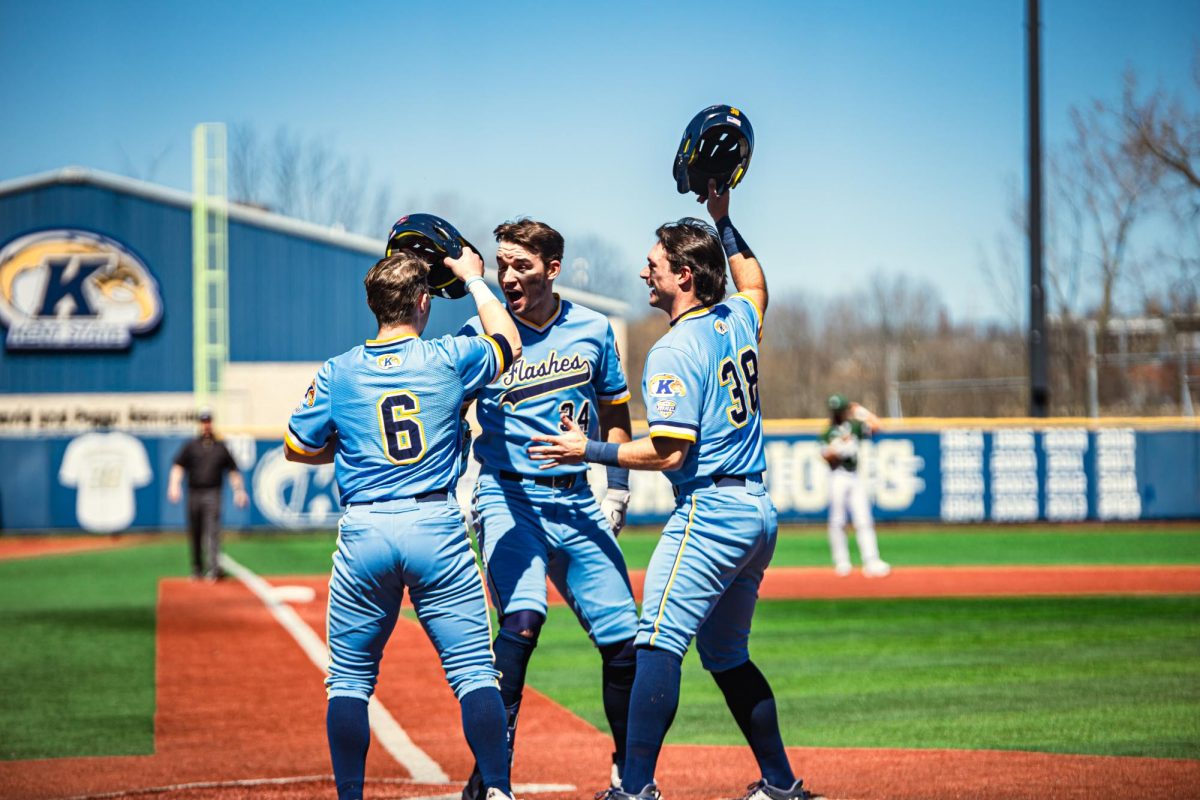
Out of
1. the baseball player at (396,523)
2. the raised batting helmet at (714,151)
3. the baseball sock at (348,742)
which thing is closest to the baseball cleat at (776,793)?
the baseball player at (396,523)

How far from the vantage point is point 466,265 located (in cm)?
516

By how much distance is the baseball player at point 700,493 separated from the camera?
186 inches

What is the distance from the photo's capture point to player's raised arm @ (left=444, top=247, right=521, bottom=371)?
190 inches

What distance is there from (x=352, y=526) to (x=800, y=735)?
381cm

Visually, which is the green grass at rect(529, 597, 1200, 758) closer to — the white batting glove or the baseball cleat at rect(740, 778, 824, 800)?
the baseball cleat at rect(740, 778, 824, 800)

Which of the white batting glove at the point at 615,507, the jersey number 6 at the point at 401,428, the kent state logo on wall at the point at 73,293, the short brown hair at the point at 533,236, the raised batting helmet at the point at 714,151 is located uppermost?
the kent state logo on wall at the point at 73,293

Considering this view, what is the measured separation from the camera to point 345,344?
30.1 m

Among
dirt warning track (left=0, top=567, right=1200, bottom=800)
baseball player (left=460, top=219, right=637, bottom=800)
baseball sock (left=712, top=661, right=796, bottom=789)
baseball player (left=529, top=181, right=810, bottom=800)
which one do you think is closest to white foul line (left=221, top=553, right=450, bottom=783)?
dirt warning track (left=0, top=567, right=1200, bottom=800)

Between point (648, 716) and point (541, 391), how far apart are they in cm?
144

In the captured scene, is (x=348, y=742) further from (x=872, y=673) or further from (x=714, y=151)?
(x=872, y=673)

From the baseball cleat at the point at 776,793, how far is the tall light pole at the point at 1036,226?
2137 cm

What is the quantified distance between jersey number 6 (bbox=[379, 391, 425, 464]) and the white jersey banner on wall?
21.5 metres

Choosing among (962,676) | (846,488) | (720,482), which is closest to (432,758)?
(720,482)

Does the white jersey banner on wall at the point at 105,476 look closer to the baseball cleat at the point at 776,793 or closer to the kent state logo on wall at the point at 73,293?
the kent state logo on wall at the point at 73,293
